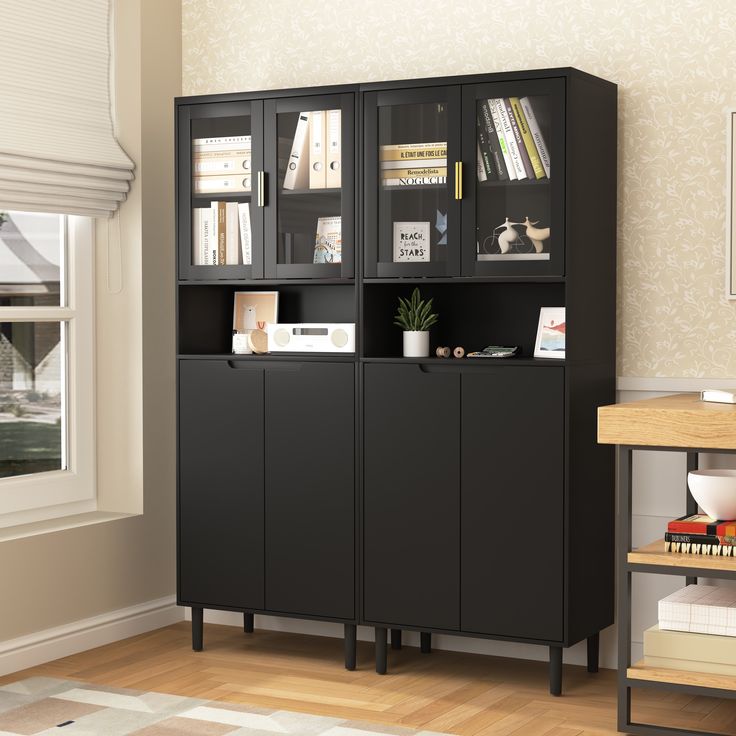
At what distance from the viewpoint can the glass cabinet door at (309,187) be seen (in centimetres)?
370

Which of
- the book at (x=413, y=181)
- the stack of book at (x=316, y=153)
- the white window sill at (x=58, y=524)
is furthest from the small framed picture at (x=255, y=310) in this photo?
the white window sill at (x=58, y=524)

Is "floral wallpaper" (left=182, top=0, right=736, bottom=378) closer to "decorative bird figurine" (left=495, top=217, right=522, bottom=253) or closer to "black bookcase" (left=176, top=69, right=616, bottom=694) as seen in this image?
"black bookcase" (left=176, top=69, right=616, bottom=694)

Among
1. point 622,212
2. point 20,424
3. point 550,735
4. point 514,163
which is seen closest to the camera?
point 550,735

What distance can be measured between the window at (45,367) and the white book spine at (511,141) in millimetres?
1580

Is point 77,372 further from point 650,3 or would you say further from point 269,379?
point 650,3

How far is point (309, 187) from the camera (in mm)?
3766

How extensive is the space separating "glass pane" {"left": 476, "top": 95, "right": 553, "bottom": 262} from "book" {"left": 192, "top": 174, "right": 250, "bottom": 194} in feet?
2.73

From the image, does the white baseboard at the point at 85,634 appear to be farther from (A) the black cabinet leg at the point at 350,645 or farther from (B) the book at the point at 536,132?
(B) the book at the point at 536,132

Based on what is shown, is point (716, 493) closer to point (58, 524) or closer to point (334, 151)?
point (334, 151)

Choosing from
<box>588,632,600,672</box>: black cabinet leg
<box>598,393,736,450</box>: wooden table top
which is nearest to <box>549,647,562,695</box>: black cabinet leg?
<box>588,632,600,672</box>: black cabinet leg

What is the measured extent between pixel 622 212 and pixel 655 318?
0.35 meters

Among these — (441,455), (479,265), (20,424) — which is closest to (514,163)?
(479,265)

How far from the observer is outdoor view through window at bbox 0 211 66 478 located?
12.8 ft

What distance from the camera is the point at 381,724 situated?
3.23m
